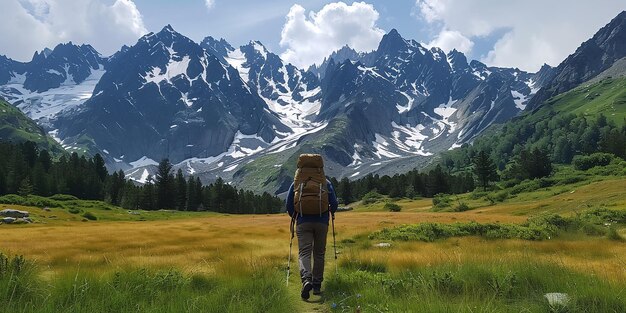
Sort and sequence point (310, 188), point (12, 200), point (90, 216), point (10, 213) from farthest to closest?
1. point (12, 200)
2. point (90, 216)
3. point (10, 213)
4. point (310, 188)

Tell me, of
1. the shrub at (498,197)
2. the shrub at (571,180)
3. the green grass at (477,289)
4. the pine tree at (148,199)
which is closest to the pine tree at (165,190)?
the pine tree at (148,199)

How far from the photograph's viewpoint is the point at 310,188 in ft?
35.4

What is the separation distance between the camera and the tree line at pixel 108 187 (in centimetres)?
12812

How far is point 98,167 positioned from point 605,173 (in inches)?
6579

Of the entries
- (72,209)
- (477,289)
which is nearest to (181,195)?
(72,209)

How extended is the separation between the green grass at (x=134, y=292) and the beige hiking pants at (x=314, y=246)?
1006 millimetres

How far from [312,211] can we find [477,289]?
13.4 ft

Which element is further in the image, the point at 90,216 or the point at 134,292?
the point at 90,216

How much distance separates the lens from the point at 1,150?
14275 cm

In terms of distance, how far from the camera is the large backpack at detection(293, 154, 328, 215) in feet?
34.9

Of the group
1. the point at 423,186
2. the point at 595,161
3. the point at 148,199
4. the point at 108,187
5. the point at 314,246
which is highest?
Answer: the point at 595,161

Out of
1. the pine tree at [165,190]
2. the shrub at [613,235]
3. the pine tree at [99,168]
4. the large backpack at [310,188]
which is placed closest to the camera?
the large backpack at [310,188]

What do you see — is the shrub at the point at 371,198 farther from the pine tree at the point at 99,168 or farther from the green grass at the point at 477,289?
the green grass at the point at 477,289

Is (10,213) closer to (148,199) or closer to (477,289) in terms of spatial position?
(477,289)
